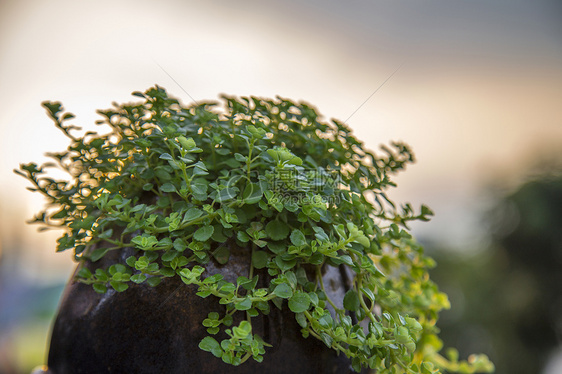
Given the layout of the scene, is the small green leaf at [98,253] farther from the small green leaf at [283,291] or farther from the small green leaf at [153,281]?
the small green leaf at [283,291]

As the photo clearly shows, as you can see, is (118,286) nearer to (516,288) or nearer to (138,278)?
(138,278)

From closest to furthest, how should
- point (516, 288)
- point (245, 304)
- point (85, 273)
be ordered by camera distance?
1. point (245, 304)
2. point (85, 273)
3. point (516, 288)

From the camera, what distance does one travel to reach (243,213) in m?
0.50

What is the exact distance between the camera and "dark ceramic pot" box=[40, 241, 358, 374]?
0.48 m

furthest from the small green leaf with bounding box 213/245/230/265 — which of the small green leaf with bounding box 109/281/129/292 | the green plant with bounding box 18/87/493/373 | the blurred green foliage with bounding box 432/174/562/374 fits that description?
the blurred green foliage with bounding box 432/174/562/374

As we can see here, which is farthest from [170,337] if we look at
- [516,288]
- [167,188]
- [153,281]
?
[516,288]

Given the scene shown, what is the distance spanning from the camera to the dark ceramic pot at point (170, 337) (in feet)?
1.58

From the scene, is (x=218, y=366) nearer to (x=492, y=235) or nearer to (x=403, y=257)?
(x=403, y=257)

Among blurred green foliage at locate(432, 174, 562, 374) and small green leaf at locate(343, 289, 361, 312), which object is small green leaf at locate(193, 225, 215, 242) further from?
blurred green foliage at locate(432, 174, 562, 374)

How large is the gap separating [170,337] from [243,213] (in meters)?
0.17

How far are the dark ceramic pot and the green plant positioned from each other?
0.02m

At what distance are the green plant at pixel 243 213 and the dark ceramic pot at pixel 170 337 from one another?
0.8 inches

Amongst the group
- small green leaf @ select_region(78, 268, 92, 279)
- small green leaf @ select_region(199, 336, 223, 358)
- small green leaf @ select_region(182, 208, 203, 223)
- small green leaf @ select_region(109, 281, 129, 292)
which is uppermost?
small green leaf @ select_region(182, 208, 203, 223)

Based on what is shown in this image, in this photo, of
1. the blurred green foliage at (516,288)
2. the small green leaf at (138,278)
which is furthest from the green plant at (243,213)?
the blurred green foliage at (516,288)
